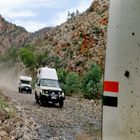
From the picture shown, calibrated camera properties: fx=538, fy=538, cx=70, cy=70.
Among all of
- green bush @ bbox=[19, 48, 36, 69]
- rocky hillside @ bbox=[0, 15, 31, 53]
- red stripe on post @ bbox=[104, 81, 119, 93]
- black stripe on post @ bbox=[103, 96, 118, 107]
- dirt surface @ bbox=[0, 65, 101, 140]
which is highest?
rocky hillside @ bbox=[0, 15, 31, 53]

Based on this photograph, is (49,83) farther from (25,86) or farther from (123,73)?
(123,73)

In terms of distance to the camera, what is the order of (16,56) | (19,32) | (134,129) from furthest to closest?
1. (19,32)
2. (16,56)
3. (134,129)

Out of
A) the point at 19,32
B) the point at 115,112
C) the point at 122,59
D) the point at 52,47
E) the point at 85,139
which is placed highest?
the point at 19,32

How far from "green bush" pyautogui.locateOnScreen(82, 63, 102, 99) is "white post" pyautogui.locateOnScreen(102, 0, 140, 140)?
42967mm

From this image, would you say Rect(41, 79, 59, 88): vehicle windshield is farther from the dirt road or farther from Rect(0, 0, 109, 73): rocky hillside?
Rect(0, 0, 109, 73): rocky hillside

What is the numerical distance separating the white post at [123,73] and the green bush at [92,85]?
4297 cm

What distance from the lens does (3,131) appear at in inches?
715

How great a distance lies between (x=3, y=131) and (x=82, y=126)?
7396 millimetres

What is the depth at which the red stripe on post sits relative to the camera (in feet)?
14.1

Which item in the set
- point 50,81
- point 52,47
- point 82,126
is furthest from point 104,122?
point 52,47

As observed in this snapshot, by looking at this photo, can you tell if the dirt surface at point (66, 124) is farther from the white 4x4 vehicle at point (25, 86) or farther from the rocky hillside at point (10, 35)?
the rocky hillside at point (10, 35)

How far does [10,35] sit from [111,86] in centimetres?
14497

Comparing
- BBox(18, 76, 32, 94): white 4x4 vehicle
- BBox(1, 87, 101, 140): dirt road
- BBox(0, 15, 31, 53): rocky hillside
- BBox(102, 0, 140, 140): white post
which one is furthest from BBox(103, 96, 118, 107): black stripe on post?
BBox(0, 15, 31, 53): rocky hillside

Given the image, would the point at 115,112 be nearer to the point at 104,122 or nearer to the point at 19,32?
the point at 104,122
